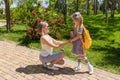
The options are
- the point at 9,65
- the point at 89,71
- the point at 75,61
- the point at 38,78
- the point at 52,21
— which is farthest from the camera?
the point at 52,21

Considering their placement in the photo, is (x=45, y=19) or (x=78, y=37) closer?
(x=78, y=37)

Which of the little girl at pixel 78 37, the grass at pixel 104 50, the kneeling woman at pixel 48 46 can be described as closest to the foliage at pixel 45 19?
the grass at pixel 104 50

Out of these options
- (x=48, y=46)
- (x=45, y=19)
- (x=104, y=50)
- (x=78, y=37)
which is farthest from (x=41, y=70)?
(x=45, y=19)

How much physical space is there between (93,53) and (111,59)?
104 cm

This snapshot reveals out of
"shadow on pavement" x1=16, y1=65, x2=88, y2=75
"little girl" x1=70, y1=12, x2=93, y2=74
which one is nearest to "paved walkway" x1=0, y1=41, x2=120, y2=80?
"shadow on pavement" x1=16, y1=65, x2=88, y2=75

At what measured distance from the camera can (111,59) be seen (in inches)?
392

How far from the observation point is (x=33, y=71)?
791 cm

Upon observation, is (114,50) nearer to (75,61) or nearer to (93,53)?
(93,53)

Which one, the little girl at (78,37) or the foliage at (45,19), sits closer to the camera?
the little girl at (78,37)

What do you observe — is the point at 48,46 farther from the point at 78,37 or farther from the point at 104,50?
the point at 104,50

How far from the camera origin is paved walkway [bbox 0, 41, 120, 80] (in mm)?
7434

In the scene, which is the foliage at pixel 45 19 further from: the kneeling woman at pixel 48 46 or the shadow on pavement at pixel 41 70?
the kneeling woman at pixel 48 46

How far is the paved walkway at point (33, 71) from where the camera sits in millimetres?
7434

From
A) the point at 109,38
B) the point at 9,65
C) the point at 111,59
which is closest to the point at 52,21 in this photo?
the point at 109,38
